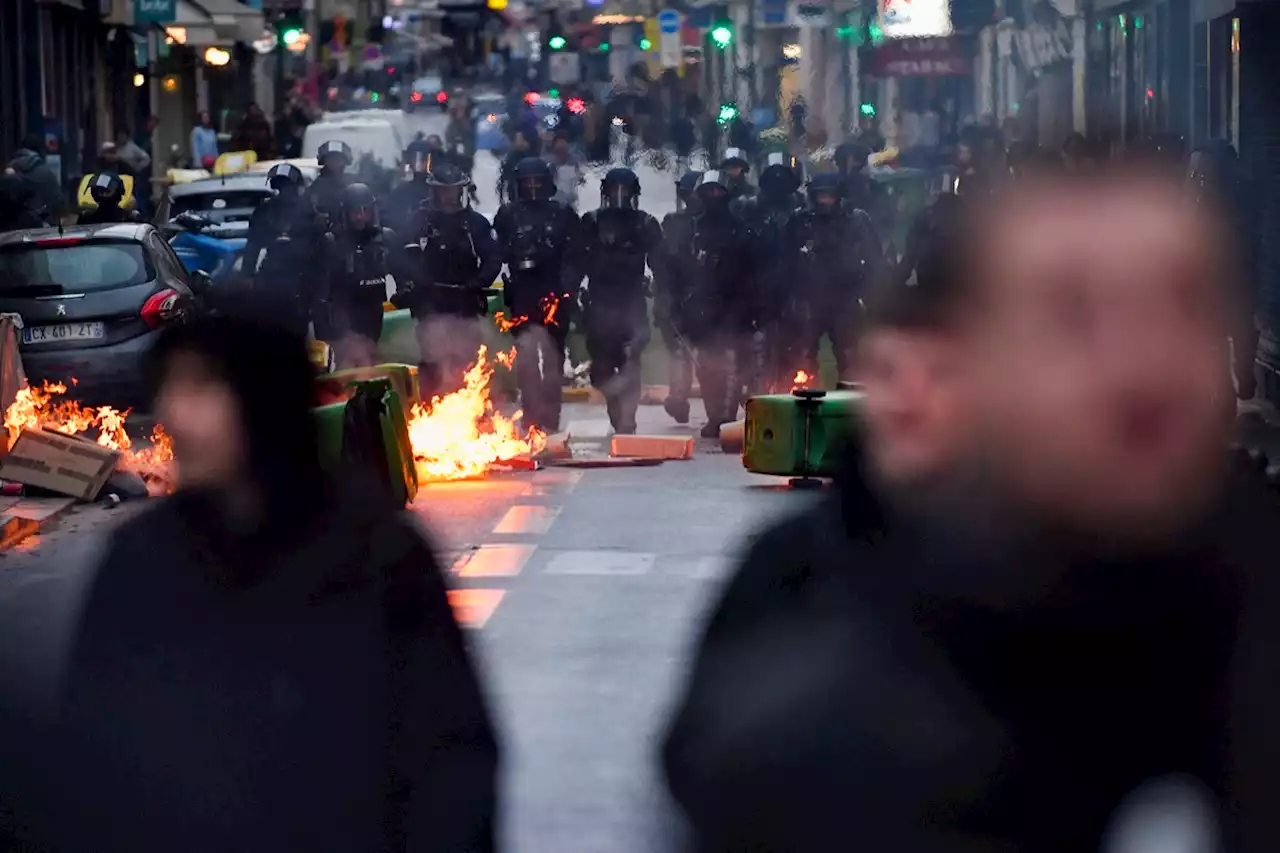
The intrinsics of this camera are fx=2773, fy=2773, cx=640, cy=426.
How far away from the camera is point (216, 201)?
28.1 m

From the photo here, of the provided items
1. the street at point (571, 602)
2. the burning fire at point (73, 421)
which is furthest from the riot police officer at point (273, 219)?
the street at point (571, 602)

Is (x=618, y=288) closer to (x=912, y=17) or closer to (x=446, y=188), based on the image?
(x=446, y=188)

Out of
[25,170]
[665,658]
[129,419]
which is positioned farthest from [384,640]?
[25,170]

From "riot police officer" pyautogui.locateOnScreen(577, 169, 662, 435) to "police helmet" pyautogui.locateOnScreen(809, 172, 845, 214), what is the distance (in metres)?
1.09

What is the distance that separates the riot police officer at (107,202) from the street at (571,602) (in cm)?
592

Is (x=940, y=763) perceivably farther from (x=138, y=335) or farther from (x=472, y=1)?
(x=472, y=1)

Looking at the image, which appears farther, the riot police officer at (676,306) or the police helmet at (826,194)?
the riot police officer at (676,306)

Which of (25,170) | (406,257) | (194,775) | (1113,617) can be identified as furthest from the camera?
(25,170)

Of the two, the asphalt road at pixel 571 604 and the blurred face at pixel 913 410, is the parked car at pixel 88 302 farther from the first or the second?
the blurred face at pixel 913 410

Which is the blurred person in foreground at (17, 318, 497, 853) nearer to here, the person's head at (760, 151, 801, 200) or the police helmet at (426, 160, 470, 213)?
the police helmet at (426, 160, 470, 213)

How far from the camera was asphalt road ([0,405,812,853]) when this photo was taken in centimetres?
745

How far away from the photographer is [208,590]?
3.54 m

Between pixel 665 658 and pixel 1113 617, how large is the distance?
24.6 feet

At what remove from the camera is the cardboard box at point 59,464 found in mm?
14914
